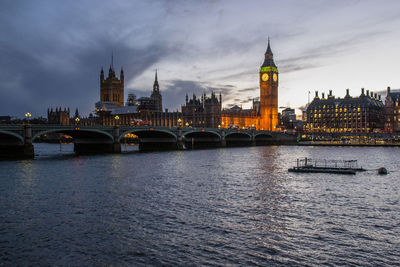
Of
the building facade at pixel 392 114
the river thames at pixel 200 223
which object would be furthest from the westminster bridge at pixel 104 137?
the building facade at pixel 392 114

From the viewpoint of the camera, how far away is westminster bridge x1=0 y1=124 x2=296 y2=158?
66.4 meters

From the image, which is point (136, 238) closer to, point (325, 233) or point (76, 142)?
point (325, 233)

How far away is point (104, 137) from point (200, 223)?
71671 millimetres

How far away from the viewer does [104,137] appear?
288 ft

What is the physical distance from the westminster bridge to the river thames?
32519mm

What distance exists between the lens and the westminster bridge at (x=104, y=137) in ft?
218

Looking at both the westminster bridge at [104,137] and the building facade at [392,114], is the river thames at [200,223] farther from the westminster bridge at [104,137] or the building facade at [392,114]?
the building facade at [392,114]

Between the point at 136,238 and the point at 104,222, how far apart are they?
12.4 feet

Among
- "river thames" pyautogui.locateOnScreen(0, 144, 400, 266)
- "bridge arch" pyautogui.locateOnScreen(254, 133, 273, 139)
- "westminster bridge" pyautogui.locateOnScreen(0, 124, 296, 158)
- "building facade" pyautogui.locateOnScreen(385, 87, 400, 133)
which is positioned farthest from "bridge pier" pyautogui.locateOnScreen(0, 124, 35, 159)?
"building facade" pyautogui.locateOnScreen(385, 87, 400, 133)

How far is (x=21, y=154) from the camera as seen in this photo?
6869 centimetres

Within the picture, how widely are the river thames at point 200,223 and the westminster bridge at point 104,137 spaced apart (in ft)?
107

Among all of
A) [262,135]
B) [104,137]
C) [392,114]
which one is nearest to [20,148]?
A: [104,137]

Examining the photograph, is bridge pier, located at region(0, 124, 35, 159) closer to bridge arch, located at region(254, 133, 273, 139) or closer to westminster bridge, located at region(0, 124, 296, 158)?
westminster bridge, located at region(0, 124, 296, 158)

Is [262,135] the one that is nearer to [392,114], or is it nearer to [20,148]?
[392,114]
